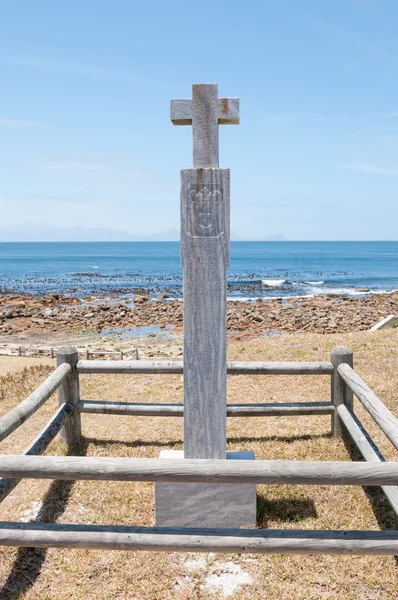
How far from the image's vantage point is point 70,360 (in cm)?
615

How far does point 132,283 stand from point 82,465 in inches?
2098

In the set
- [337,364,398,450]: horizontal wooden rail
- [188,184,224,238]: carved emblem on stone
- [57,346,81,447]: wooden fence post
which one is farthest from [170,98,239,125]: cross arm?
[57,346,81,447]: wooden fence post

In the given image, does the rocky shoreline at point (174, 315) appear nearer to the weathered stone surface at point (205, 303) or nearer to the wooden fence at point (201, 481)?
the weathered stone surface at point (205, 303)

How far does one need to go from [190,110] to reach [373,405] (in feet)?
11.0

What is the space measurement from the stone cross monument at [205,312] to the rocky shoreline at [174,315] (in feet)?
64.9

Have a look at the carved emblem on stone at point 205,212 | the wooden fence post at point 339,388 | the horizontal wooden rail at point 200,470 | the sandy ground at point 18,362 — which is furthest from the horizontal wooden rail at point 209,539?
the sandy ground at point 18,362

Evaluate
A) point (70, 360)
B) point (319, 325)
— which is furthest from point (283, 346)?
point (319, 325)

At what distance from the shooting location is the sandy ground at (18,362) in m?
15.2

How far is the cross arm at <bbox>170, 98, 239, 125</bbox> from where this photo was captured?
4.02m

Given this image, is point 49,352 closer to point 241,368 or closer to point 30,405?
point 241,368

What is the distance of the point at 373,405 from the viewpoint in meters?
4.91

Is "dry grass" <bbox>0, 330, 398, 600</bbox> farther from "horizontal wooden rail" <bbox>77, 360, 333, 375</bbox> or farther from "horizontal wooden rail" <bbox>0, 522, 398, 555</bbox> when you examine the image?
"horizontal wooden rail" <bbox>77, 360, 333, 375</bbox>

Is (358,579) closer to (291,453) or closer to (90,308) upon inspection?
(291,453)

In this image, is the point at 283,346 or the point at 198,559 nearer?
the point at 198,559
